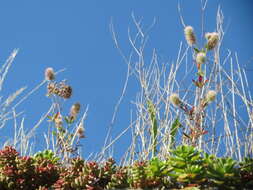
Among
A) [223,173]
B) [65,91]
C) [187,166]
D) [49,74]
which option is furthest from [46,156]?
[223,173]

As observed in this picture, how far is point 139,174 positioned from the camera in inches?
53.6

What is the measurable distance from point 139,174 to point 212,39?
2.69 feet

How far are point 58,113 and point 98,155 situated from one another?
1.27 feet

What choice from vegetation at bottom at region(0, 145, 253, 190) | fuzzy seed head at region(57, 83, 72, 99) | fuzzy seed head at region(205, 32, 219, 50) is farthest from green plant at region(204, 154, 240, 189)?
fuzzy seed head at region(57, 83, 72, 99)

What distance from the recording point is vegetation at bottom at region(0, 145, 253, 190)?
127cm

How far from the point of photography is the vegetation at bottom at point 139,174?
1273 millimetres

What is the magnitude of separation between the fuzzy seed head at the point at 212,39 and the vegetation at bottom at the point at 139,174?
0.62m

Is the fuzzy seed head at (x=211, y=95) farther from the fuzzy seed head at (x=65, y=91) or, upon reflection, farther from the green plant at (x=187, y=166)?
the fuzzy seed head at (x=65, y=91)

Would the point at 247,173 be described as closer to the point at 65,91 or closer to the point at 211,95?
the point at 211,95

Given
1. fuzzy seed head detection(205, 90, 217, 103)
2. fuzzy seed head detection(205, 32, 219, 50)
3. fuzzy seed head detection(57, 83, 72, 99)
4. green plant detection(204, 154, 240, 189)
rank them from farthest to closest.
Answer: fuzzy seed head detection(57, 83, 72, 99)
fuzzy seed head detection(205, 32, 219, 50)
fuzzy seed head detection(205, 90, 217, 103)
green plant detection(204, 154, 240, 189)

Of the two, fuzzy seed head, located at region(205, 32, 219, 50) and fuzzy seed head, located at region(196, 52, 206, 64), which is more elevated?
fuzzy seed head, located at region(205, 32, 219, 50)

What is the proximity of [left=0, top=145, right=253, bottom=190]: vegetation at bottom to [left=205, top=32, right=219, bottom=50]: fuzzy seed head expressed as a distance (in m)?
0.62

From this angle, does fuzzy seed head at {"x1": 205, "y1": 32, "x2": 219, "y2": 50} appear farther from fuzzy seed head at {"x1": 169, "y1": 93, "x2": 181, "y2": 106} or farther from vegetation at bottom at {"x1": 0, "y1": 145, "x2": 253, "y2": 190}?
vegetation at bottom at {"x1": 0, "y1": 145, "x2": 253, "y2": 190}

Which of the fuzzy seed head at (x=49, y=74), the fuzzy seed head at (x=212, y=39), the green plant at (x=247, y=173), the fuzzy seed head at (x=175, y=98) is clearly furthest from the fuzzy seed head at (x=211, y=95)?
the fuzzy seed head at (x=49, y=74)
